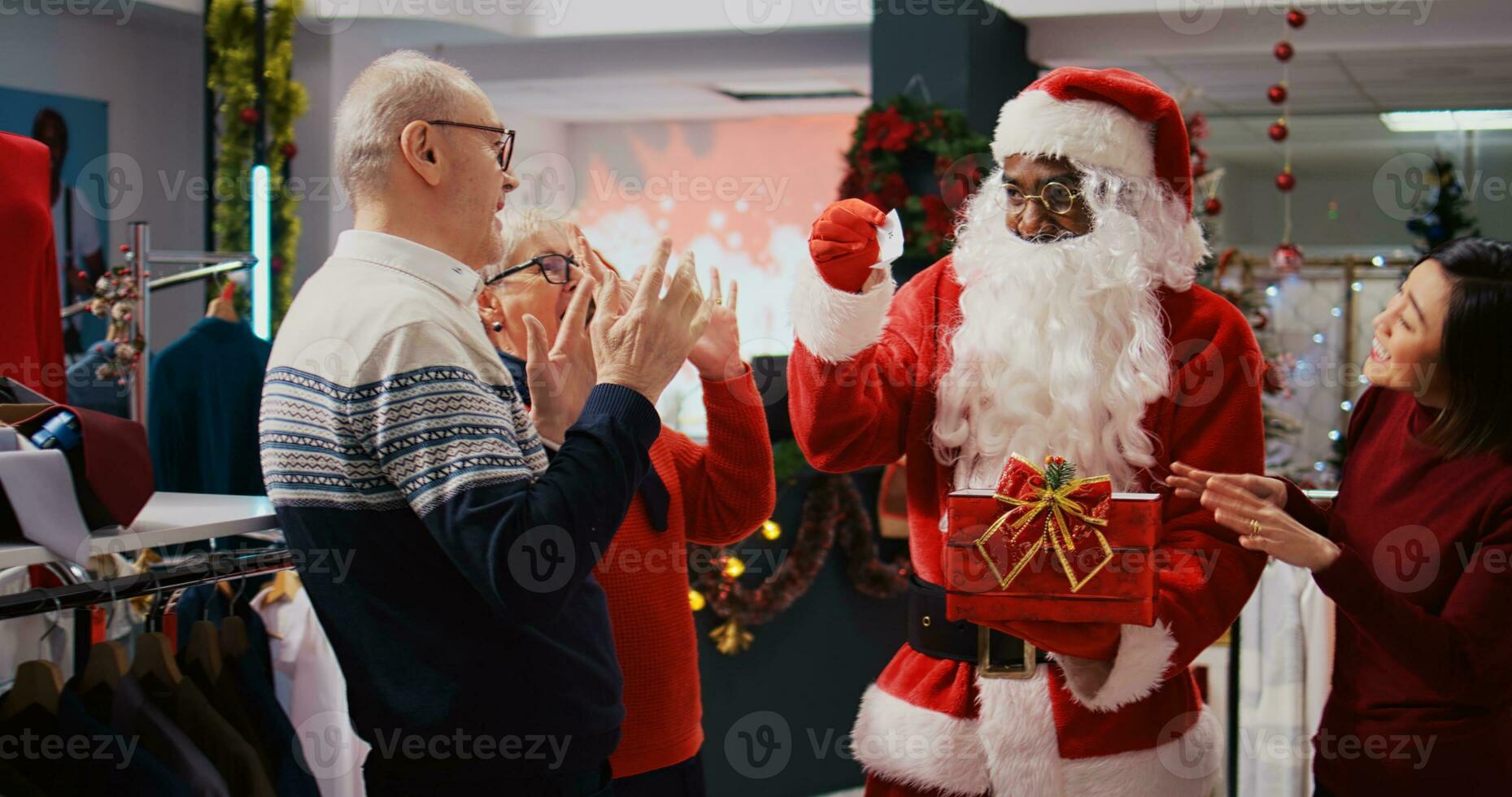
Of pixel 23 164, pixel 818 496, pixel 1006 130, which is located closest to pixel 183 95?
pixel 818 496

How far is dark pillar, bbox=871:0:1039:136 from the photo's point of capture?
18.4ft

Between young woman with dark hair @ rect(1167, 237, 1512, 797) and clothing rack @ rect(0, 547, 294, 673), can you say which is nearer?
clothing rack @ rect(0, 547, 294, 673)

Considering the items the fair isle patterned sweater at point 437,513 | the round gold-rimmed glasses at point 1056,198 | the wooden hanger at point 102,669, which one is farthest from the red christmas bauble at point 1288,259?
the wooden hanger at point 102,669

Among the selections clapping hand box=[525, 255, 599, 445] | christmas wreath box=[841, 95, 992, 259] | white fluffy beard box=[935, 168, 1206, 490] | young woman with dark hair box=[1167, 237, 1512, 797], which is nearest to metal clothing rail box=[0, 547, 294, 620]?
clapping hand box=[525, 255, 599, 445]

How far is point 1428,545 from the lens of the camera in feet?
5.98

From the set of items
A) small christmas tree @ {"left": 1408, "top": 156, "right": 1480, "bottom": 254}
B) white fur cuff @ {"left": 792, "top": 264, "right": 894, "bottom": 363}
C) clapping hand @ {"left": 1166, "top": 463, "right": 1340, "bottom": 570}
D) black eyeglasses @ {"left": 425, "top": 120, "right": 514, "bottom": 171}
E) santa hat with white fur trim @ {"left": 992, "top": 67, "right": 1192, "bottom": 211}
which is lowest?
clapping hand @ {"left": 1166, "top": 463, "right": 1340, "bottom": 570}

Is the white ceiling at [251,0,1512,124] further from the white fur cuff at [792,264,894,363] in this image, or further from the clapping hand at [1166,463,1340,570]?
the clapping hand at [1166,463,1340,570]

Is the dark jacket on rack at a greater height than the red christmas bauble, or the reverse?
the red christmas bauble

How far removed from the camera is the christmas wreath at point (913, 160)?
16.9ft

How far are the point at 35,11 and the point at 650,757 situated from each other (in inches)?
225

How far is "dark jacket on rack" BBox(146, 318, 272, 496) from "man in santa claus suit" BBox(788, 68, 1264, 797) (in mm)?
2043

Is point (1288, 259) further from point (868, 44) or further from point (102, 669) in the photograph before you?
point (102, 669)

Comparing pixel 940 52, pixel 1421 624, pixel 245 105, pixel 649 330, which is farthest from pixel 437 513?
pixel 245 105

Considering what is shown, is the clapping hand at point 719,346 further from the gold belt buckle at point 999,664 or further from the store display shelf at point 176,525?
the store display shelf at point 176,525
